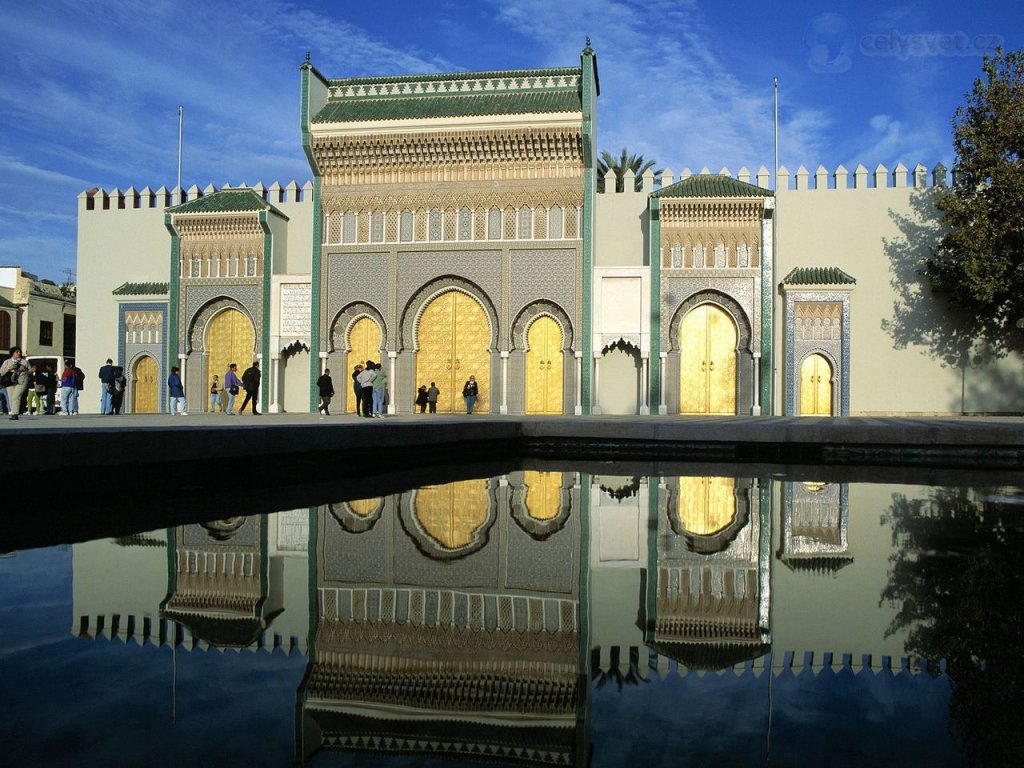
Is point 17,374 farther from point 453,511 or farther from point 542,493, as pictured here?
point 453,511

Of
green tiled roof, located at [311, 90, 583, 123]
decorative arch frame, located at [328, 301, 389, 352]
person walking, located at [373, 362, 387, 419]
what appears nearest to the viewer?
person walking, located at [373, 362, 387, 419]

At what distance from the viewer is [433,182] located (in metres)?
18.8

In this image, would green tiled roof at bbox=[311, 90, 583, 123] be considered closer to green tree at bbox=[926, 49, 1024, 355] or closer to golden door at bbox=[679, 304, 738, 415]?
golden door at bbox=[679, 304, 738, 415]

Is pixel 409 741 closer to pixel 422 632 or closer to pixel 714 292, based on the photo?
pixel 422 632

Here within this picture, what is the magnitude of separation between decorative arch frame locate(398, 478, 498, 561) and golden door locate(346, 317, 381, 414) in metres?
13.5

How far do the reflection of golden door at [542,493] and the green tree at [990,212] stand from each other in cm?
1289

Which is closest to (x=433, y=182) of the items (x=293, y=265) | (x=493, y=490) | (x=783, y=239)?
(x=293, y=265)

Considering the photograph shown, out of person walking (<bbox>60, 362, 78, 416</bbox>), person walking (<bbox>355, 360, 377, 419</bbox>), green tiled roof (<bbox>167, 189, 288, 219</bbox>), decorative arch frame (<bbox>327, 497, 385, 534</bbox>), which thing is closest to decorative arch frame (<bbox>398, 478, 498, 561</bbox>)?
decorative arch frame (<bbox>327, 497, 385, 534</bbox>)

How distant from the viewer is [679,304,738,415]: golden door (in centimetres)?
1805

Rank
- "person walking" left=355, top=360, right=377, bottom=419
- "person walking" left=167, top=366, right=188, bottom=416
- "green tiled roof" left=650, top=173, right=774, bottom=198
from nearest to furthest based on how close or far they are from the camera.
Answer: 1. "person walking" left=355, top=360, right=377, bottom=419
2. "person walking" left=167, top=366, right=188, bottom=416
3. "green tiled roof" left=650, top=173, right=774, bottom=198

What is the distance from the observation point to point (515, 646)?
224 cm

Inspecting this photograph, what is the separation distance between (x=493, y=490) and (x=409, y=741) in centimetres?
471

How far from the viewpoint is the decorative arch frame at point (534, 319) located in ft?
60.1

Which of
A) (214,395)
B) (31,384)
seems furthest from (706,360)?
(31,384)
